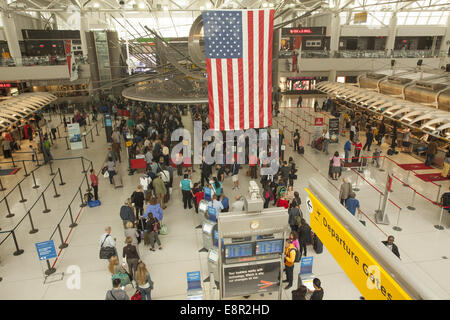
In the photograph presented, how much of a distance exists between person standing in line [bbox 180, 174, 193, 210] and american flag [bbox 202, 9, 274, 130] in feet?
16.9

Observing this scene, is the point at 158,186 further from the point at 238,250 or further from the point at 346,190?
the point at 346,190

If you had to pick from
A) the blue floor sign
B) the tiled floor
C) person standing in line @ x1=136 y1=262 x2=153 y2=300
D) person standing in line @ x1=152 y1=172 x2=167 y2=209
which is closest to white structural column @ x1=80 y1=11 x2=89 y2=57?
the tiled floor

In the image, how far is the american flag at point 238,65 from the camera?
6.34 meters

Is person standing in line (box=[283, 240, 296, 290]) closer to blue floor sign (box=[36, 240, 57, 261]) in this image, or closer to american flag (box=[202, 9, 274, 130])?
american flag (box=[202, 9, 274, 130])

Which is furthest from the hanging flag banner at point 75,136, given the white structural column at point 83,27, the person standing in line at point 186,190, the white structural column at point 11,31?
the white structural column at point 83,27

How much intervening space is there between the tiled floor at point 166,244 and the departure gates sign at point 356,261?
11.2 ft

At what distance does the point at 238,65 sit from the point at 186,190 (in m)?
6.52

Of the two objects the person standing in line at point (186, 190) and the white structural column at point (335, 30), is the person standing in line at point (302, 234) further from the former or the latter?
the white structural column at point (335, 30)

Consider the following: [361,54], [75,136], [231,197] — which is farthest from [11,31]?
[361,54]

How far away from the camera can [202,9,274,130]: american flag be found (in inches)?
249

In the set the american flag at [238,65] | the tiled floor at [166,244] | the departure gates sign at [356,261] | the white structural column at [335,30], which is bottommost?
the tiled floor at [166,244]

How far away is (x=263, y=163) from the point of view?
14.1 metres
